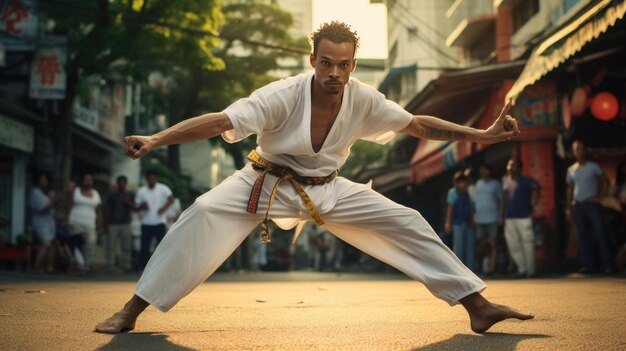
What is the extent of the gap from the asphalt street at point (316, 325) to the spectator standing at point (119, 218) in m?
8.35

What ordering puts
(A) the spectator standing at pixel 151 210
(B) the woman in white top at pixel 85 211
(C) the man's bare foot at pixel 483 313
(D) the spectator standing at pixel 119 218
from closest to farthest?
(C) the man's bare foot at pixel 483 313 → (B) the woman in white top at pixel 85 211 → (A) the spectator standing at pixel 151 210 → (D) the spectator standing at pixel 119 218

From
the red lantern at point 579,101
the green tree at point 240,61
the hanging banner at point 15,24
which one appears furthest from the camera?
the green tree at point 240,61

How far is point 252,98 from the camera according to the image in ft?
16.5

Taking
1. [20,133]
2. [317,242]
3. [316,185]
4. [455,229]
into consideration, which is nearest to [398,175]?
[317,242]

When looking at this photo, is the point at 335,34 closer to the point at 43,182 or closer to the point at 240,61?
the point at 43,182

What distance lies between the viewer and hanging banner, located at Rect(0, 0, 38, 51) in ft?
67.6

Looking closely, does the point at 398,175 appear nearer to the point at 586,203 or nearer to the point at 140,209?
the point at 140,209

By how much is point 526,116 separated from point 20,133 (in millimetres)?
12755

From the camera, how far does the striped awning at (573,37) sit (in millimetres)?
A: 9922

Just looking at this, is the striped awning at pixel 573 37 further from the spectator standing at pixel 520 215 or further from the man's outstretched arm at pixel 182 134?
the man's outstretched arm at pixel 182 134

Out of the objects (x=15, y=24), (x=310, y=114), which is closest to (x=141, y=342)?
(x=310, y=114)

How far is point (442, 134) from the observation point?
5543 millimetres

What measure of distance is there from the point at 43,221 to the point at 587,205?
28.5ft

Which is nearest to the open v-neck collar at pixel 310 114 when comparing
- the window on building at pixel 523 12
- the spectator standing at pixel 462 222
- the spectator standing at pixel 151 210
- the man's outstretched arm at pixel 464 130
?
the man's outstretched arm at pixel 464 130
